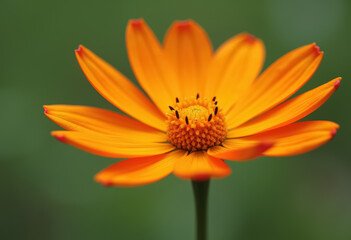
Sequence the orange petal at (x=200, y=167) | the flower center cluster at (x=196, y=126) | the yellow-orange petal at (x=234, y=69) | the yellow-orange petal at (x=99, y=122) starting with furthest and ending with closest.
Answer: the yellow-orange petal at (x=234, y=69) → the flower center cluster at (x=196, y=126) → the yellow-orange petal at (x=99, y=122) → the orange petal at (x=200, y=167)

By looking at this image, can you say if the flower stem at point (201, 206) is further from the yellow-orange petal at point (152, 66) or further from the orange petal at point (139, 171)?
the yellow-orange petal at point (152, 66)

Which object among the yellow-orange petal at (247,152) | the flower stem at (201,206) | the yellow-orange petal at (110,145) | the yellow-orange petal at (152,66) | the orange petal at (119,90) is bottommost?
the flower stem at (201,206)

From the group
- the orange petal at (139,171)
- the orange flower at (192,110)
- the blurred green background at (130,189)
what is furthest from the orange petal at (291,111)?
the blurred green background at (130,189)

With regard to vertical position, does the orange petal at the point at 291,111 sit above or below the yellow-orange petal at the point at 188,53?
below

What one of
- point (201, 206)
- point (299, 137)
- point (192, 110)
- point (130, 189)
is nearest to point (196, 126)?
point (192, 110)

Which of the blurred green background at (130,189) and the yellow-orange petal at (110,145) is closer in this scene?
the yellow-orange petal at (110,145)

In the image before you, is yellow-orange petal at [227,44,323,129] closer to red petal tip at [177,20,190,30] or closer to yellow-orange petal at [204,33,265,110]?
yellow-orange petal at [204,33,265,110]
